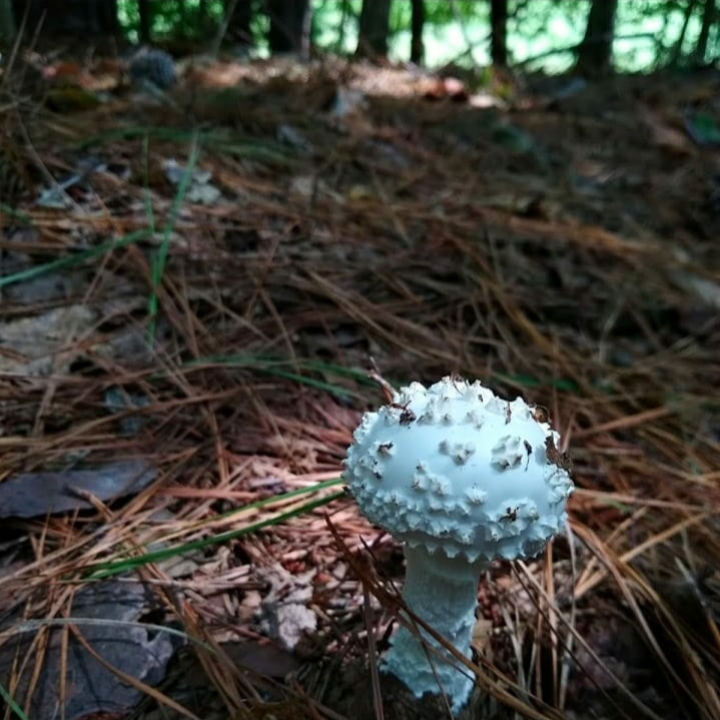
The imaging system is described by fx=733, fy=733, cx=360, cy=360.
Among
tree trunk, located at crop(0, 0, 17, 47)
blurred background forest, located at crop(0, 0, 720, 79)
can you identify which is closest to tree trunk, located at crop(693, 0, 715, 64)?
Answer: blurred background forest, located at crop(0, 0, 720, 79)

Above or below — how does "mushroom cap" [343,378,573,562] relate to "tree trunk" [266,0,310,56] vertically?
below

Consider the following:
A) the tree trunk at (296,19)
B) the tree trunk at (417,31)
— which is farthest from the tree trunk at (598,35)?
the tree trunk at (417,31)

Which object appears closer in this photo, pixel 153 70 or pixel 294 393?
pixel 294 393

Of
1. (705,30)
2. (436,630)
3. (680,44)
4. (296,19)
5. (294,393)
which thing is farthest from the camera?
(705,30)

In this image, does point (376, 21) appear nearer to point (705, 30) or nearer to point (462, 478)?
point (705, 30)

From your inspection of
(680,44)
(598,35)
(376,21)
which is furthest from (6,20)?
(680,44)

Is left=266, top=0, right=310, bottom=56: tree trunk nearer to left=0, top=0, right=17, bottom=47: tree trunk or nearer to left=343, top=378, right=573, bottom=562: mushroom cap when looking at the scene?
left=0, top=0, right=17, bottom=47: tree trunk

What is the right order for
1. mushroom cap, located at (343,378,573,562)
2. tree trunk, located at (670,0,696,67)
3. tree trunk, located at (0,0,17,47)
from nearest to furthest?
mushroom cap, located at (343,378,573,562), tree trunk, located at (0,0,17,47), tree trunk, located at (670,0,696,67)
